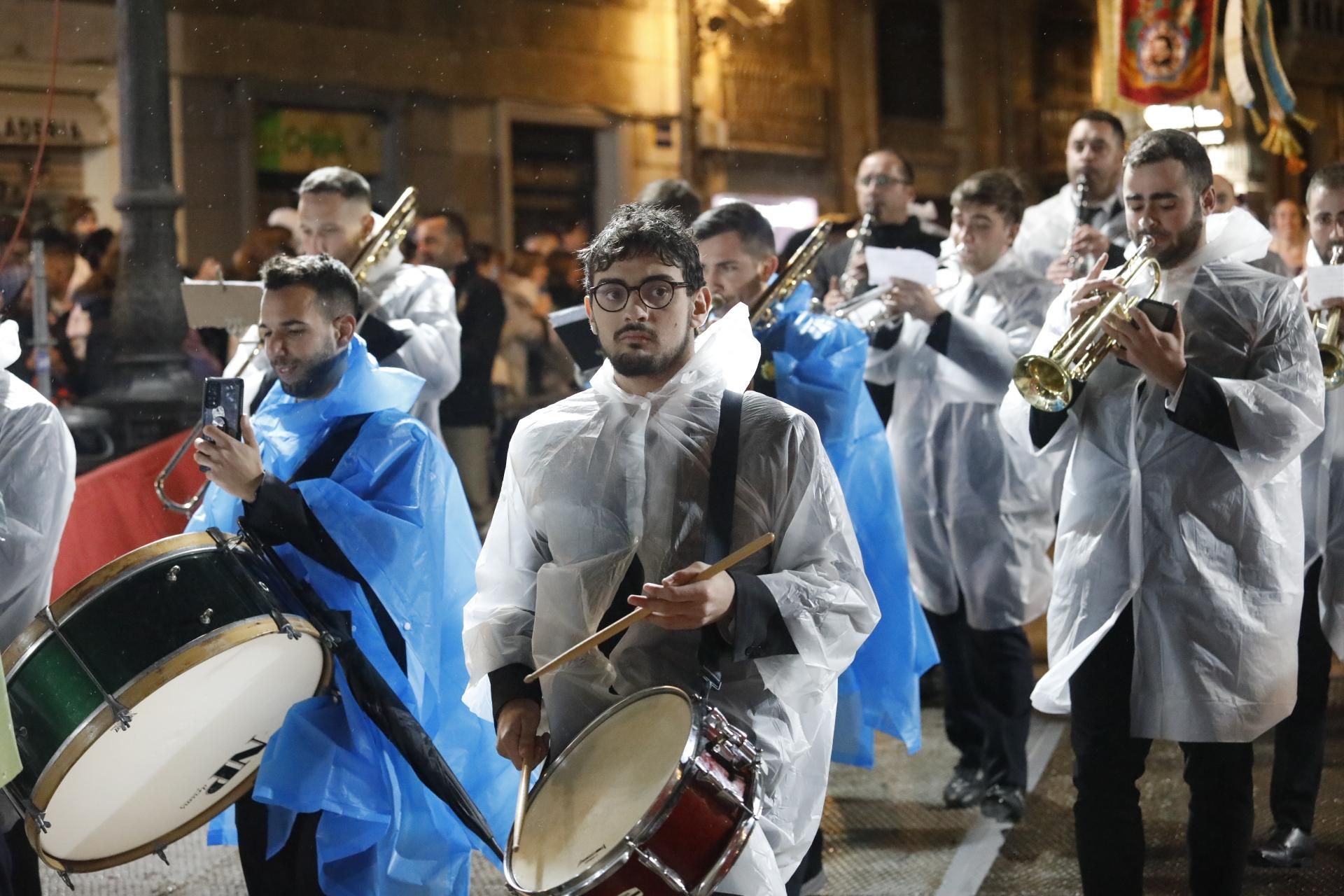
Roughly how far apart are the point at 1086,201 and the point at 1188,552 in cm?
258

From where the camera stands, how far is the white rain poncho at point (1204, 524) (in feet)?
11.0

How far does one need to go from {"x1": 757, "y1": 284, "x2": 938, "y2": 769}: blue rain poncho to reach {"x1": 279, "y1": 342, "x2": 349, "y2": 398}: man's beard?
1.19 m

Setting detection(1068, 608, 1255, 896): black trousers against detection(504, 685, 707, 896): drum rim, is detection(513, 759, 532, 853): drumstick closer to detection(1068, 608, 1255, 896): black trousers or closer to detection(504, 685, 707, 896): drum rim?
detection(504, 685, 707, 896): drum rim

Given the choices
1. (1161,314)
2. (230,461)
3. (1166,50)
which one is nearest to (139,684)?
(230,461)

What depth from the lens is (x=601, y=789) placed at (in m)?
2.48

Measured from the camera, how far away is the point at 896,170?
597 centimetres

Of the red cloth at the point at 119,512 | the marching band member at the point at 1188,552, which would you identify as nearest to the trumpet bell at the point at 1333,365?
the marching band member at the point at 1188,552

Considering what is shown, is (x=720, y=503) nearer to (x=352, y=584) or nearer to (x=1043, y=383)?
(x=1043, y=383)

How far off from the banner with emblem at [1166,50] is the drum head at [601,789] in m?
6.43

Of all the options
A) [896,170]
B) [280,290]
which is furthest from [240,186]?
[280,290]

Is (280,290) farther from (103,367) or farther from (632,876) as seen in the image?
(103,367)

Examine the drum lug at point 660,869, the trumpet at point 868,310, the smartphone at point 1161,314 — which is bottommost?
the drum lug at point 660,869

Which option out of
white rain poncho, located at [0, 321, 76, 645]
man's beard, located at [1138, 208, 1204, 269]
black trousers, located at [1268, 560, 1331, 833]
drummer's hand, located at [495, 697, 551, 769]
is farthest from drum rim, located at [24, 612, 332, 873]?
black trousers, located at [1268, 560, 1331, 833]

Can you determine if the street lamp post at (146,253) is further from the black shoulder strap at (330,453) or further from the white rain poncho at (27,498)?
the black shoulder strap at (330,453)
